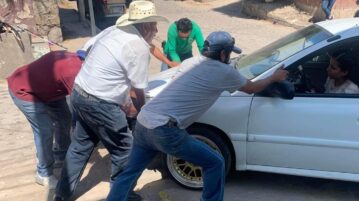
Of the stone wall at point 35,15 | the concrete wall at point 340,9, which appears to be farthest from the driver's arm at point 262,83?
the concrete wall at point 340,9

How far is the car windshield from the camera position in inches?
169

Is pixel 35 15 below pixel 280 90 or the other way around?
below

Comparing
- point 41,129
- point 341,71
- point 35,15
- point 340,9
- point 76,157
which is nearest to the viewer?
point 76,157

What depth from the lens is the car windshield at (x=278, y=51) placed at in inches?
169

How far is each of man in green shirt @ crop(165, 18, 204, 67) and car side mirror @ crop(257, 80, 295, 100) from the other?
188 cm

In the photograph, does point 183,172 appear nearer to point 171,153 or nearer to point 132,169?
point 132,169

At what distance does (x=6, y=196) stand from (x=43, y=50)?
16.7 ft

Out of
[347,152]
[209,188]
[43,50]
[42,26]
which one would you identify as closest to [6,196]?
[209,188]

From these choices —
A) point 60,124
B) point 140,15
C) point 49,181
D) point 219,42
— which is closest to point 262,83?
point 219,42

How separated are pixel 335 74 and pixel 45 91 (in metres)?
2.52

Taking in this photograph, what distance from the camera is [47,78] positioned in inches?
163

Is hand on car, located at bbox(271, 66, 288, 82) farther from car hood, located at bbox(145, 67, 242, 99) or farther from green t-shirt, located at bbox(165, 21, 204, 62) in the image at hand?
green t-shirt, located at bbox(165, 21, 204, 62)

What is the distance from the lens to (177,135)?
340cm

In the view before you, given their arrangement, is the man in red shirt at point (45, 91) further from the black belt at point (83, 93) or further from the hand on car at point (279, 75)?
the hand on car at point (279, 75)
